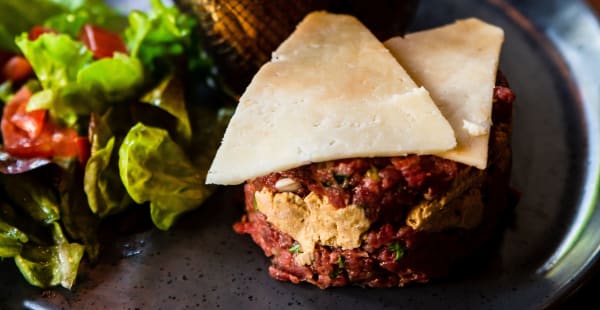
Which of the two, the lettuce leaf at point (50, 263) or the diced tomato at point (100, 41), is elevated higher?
the diced tomato at point (100, 41)

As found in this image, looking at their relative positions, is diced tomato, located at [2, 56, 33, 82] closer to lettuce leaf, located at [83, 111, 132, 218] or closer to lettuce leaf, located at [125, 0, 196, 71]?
lettuce leaf, located at [125, 0, 196, 71]

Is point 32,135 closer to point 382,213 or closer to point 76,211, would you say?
point 76,211

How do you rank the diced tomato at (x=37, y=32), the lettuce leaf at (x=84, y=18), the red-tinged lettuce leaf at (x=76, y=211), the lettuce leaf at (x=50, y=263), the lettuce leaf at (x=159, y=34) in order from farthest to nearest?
the lettuce leaf at (x=84, y=18) < the diced tomato at (x=37, y=32) < the lettuce leaf at (x=159, y=34) < the red-tinged lettuce leaf at (x=76, y=211) < the lettuce leaf at (x=50, y=263)

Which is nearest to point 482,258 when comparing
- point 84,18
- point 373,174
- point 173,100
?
point 373,174

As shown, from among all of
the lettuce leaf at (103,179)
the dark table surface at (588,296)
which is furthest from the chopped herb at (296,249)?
the dark table surface at (588,296)

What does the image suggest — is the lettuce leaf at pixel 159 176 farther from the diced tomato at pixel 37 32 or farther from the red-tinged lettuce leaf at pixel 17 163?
the diced tomato at pixel 37 32

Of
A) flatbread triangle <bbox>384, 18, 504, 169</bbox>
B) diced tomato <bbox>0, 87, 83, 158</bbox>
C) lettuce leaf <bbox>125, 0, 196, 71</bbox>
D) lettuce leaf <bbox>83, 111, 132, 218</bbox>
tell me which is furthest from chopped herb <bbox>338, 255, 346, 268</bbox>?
lettuce leaf <bbox>125, 0, 196, 71</bbox>
